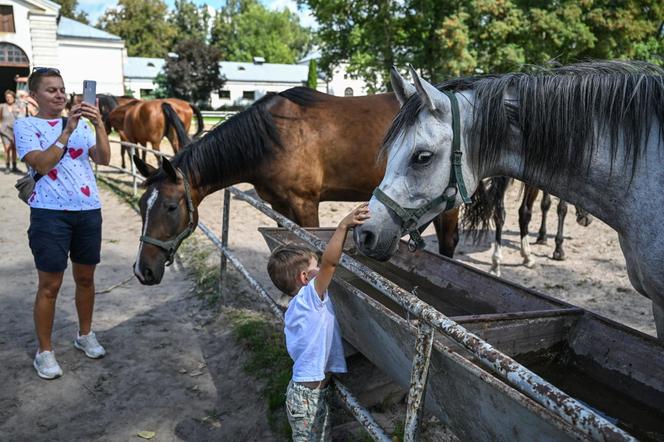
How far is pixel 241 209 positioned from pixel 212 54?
3564cm

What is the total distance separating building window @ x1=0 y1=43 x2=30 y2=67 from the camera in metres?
33.2

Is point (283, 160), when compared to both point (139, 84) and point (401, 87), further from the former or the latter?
point (139, 84)

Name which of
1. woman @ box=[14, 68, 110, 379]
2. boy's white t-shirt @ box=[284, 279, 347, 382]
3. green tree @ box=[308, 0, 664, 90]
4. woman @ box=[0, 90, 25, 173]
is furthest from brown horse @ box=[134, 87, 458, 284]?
woman @ box=[0, 90, 25, 173]


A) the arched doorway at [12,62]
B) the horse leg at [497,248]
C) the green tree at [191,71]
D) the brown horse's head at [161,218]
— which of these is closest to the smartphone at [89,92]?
the brown horse's head at [161,218]

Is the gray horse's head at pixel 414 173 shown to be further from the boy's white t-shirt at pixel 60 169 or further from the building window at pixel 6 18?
the building window at pixel 6 18

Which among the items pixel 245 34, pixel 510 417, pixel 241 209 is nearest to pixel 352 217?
pixel 510 417

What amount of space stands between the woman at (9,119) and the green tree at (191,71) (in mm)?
28147

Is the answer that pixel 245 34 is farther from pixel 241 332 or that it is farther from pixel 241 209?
pixel 241 332

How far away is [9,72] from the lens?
112ft

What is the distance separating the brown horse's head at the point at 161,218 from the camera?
3.47 metres

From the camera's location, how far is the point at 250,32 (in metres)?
67.6

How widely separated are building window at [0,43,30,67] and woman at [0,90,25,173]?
2527 cm

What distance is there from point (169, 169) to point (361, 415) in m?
2.33

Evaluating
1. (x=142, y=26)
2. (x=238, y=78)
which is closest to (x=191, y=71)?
(x=238, y=78)
